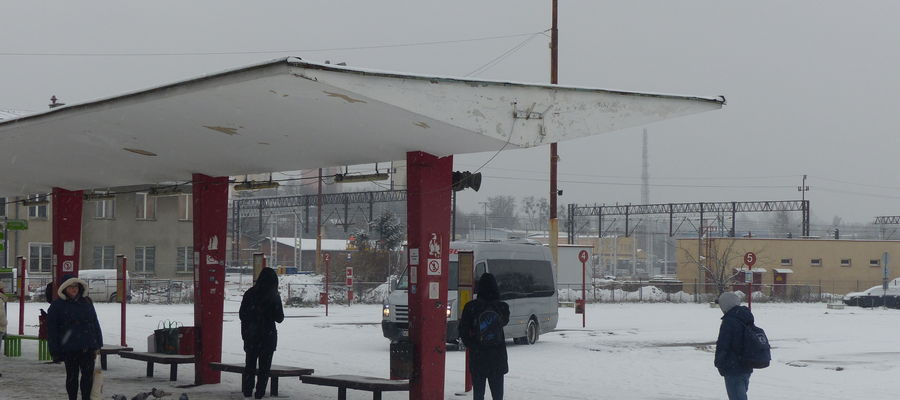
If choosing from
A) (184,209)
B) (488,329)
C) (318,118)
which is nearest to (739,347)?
(488,329)

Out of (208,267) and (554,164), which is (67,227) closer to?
(208,267)

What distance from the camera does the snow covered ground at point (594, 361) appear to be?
619 inches

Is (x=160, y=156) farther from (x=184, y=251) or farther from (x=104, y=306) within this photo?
(x=184, y=251)

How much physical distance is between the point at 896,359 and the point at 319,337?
45.1 ft

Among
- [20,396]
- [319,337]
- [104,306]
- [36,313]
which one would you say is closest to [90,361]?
[20,396]

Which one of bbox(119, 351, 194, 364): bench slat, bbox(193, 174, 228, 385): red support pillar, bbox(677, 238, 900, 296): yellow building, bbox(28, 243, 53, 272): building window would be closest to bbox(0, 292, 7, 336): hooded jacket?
bbox(119, 351, 194, 364): bench slat

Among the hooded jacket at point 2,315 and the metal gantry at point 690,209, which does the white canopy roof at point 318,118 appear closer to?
the hooded jacket at point 2,315

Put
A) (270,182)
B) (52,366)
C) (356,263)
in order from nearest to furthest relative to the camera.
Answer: (270,182), (52,366), (356,263)

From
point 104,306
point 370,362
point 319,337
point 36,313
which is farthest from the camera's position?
point 104,306

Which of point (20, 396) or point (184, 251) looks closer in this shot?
point (20, 396)

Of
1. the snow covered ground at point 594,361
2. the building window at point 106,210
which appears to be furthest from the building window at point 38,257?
the snow covered ground at point 594,361

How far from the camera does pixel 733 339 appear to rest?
1076 cm

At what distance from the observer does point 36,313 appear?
37531 mm

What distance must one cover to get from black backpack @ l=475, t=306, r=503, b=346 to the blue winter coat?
7.68ft
